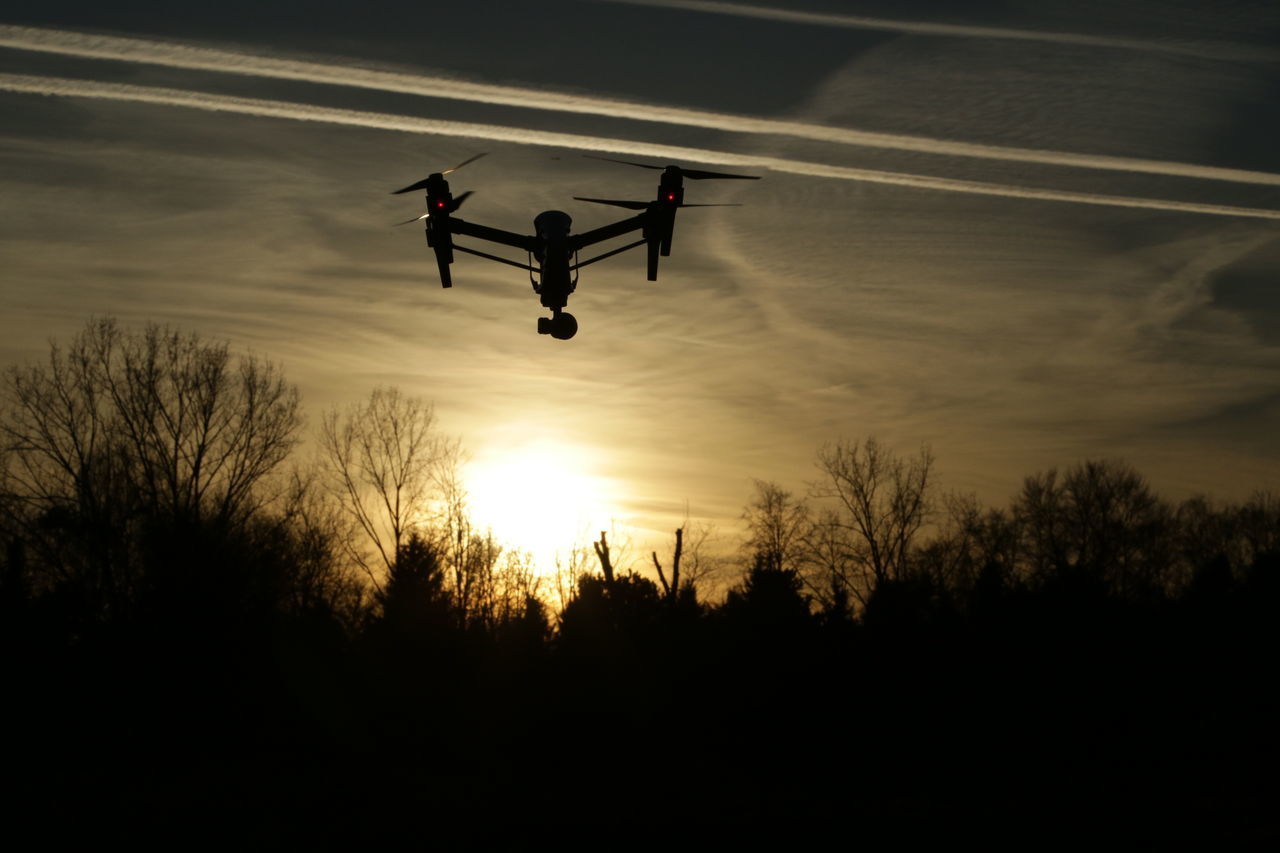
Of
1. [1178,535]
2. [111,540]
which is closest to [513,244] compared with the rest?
[111,540]

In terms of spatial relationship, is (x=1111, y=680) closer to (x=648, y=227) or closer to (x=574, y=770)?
(x=574, y=770)
